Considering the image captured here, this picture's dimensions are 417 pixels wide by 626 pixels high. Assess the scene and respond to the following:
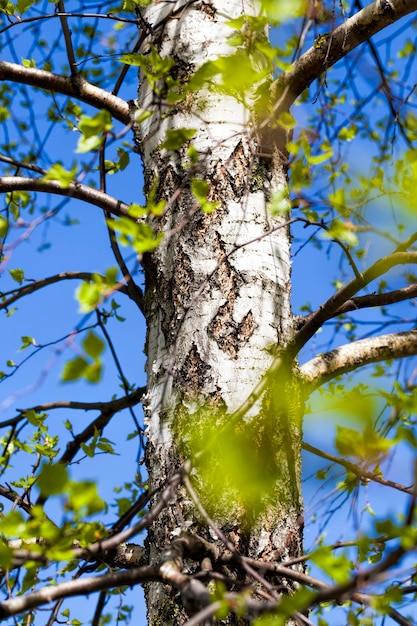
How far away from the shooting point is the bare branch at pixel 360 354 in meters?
1.76

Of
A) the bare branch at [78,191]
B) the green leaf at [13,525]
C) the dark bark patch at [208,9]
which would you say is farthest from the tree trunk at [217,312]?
the green leaf at [13,525]

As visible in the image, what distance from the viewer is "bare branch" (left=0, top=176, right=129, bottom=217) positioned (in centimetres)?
187

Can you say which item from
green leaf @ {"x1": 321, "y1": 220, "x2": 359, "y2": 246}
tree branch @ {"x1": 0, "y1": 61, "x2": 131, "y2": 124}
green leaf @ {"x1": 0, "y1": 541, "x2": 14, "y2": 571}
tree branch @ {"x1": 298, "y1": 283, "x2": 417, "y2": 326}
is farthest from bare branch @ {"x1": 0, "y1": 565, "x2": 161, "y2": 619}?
tree branch @ {"x1": 0, "y1": 61, "x2": 131, "y2": 124}

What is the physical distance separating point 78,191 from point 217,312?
0.61 m

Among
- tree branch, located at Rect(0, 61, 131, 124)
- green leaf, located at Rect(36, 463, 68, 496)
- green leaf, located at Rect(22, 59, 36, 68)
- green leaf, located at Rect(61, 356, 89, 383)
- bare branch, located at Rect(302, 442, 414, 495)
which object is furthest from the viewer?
green leaf, located at Rect(22, 59, 36, 68)

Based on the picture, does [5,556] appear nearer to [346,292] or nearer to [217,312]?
[217,312]

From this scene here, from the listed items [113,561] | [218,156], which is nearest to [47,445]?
[113,561]

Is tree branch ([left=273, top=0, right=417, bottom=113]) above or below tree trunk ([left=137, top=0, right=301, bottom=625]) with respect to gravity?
above

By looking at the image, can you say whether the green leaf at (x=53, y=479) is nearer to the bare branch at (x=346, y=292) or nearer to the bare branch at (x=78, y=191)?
the bare branch at (x=346, y=292)

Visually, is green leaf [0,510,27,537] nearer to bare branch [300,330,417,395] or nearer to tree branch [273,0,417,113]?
bare branch [300,330,417,395]

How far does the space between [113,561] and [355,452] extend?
0.94 meters

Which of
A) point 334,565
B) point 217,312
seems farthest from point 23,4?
point 334,565

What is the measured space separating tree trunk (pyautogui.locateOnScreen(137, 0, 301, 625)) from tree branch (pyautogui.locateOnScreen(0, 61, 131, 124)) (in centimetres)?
25

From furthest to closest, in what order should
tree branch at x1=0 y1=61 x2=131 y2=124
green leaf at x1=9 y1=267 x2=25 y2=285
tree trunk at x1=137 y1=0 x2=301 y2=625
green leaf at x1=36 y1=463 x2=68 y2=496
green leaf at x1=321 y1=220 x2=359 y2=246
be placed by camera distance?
green leaf at x1=9 y1=267 x2=25 y2=285 < tree branch at x1=0 y1=61 x2=131 y2=124 < tree trunk at x1=137 y1=0 x2=301 y2=625 < green leaf at x1=321 y1=220 x2=359 y2=246 < green leaf at x1=36 y1=463 x2=68 y2=496
